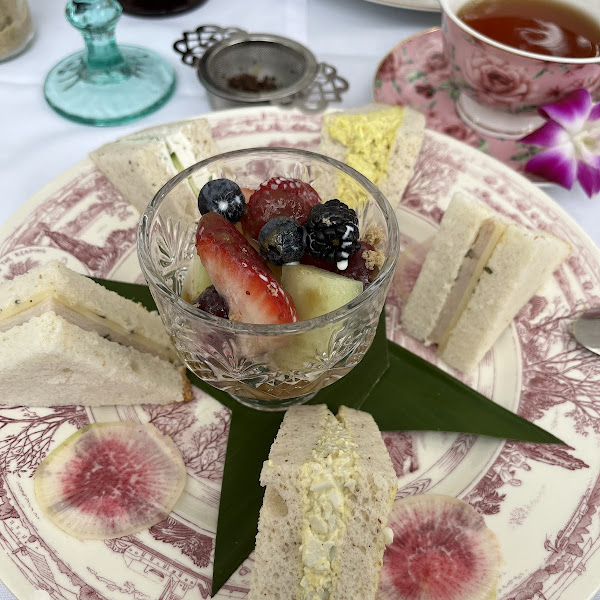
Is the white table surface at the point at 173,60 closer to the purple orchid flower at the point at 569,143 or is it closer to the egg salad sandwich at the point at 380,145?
the purple orchid flower at the point at 569,143

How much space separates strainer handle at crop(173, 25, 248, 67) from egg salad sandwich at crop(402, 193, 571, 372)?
63.3 inches

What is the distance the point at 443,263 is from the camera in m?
2.08

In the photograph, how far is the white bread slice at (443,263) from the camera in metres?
2.00

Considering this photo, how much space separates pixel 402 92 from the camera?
9.47ft

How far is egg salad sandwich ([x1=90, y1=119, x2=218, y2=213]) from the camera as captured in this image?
2207mm

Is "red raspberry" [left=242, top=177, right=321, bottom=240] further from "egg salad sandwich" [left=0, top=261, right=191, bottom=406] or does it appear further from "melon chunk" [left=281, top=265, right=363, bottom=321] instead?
"egg salad sandwich" [left=0, top=261, right=191, bottom=406]

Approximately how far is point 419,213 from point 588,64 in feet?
2.64

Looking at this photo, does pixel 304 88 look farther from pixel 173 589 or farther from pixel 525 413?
pixel 173 589

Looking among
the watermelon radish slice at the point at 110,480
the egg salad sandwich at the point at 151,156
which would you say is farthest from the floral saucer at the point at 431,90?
the watermelon radish slice at the point at 110,480

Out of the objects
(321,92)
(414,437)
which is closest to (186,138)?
(321,92)

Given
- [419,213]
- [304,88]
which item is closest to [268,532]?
[419,213]

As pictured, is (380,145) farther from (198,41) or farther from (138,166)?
(198,41)

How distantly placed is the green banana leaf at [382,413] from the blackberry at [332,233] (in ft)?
1.60

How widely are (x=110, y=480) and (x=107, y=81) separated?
6.76ft
